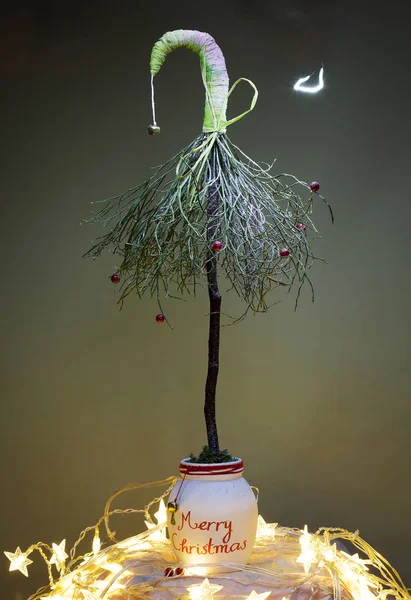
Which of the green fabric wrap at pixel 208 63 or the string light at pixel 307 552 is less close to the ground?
the green fabric wrap at pixel 208 63

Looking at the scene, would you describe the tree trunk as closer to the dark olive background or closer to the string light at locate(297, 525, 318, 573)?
the string light at locate(297, 525, 318, 573)

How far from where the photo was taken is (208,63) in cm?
145

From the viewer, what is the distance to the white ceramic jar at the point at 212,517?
1.26 metres

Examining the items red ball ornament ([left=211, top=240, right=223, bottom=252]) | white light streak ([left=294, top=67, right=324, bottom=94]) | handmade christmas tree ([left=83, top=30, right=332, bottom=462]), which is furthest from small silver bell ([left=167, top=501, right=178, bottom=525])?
white light streak ([left=294, top=67, right=324, bottom=94])

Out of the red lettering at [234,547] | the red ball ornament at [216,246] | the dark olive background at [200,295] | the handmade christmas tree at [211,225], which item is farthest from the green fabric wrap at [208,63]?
the red lettering at [234,547]

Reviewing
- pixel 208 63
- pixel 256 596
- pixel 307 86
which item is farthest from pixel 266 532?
pixel 307 86

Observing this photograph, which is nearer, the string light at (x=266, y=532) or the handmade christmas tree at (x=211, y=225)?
the handmade christmas tree at (x=211, y=225)

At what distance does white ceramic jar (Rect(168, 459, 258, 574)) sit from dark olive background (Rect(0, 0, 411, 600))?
1.90ft

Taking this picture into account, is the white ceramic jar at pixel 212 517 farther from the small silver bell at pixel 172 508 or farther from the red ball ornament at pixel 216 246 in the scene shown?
the red ball ornament at pixel 216 246

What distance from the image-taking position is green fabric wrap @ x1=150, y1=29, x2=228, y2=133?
1441 millimetres

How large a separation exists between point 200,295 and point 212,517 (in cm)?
77

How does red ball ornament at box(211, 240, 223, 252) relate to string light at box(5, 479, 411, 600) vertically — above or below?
above

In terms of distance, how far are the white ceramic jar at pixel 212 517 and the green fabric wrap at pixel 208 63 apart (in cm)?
71

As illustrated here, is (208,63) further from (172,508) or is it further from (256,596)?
(256,596)
